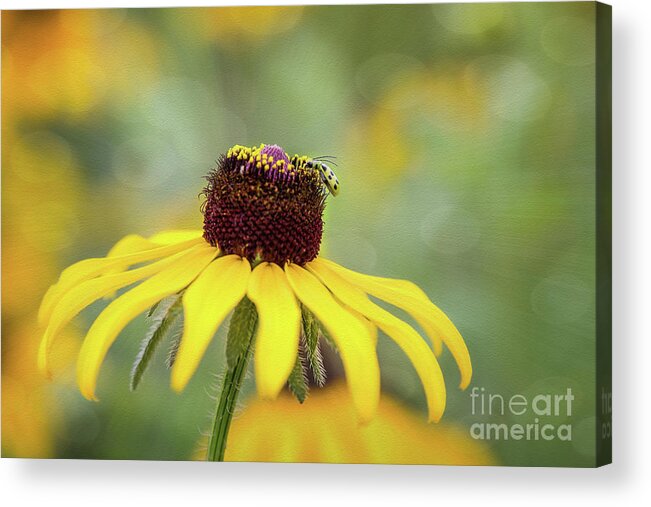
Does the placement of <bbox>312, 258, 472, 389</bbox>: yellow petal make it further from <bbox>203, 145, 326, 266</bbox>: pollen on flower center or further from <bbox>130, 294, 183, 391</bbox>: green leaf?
<bbox>130, 294, 183, 391</bbox>: green leaf

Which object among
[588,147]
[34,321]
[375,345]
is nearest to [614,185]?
[588,147]

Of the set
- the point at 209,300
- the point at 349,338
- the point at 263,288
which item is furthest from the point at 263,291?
the point at 349,338

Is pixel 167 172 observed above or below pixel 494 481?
above

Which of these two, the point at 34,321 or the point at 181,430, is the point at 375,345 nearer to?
the point at 181,430

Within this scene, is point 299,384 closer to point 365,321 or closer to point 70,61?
point 365,321

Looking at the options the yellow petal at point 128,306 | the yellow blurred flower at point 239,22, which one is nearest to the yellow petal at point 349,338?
the yellow petal at point 128,306

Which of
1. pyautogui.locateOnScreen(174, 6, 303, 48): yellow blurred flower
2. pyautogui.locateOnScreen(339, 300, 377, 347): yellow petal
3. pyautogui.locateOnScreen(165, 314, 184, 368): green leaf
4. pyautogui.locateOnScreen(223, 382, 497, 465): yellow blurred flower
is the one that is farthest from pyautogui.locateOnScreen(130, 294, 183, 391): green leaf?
pyautogui.locateOnScreen(174, 6, 303, 48): yellow blurred flower
